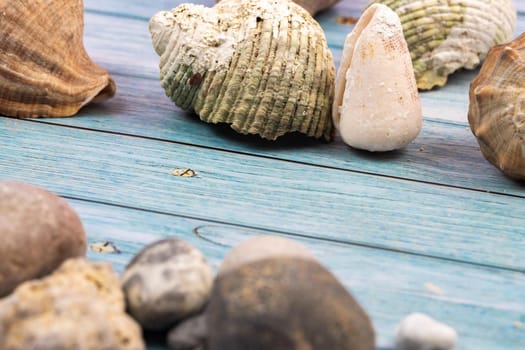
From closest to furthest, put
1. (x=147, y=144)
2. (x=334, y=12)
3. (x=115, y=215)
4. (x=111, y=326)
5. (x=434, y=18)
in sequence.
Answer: (x=111, y=326) < (x=115, y=215) < (x=147, y=144) < (x=434, y=18) < (x=334, y=12)

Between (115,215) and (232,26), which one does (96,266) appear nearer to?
(115,215)

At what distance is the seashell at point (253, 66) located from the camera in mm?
1565

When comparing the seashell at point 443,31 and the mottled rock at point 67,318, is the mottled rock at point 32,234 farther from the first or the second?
the seashell at point 443,31

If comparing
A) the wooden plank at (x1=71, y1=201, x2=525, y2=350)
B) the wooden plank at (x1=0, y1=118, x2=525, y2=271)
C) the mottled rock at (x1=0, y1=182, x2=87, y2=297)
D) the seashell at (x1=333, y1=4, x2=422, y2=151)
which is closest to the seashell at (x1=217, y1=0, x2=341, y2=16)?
the seashell at (x1=333, y1=4, x2=422, y2=151)

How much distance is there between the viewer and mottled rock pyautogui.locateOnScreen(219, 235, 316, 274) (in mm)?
966

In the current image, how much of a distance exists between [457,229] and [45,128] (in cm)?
81

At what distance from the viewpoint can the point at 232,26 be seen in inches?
63.0

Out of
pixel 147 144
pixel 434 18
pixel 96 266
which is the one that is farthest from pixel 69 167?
pixel 434 18

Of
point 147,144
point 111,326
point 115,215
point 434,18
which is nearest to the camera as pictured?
point 111,326

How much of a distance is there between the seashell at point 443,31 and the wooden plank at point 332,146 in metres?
0.22

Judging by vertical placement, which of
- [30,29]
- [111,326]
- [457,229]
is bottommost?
[457,229]

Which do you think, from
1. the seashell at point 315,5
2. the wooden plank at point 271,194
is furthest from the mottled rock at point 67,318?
the seashell at point 315,5

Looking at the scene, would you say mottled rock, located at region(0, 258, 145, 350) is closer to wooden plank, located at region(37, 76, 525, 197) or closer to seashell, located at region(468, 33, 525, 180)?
wooden plank, located at region(37, 76, 525, 197)

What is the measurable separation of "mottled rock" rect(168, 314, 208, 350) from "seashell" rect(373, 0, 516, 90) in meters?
1.10
